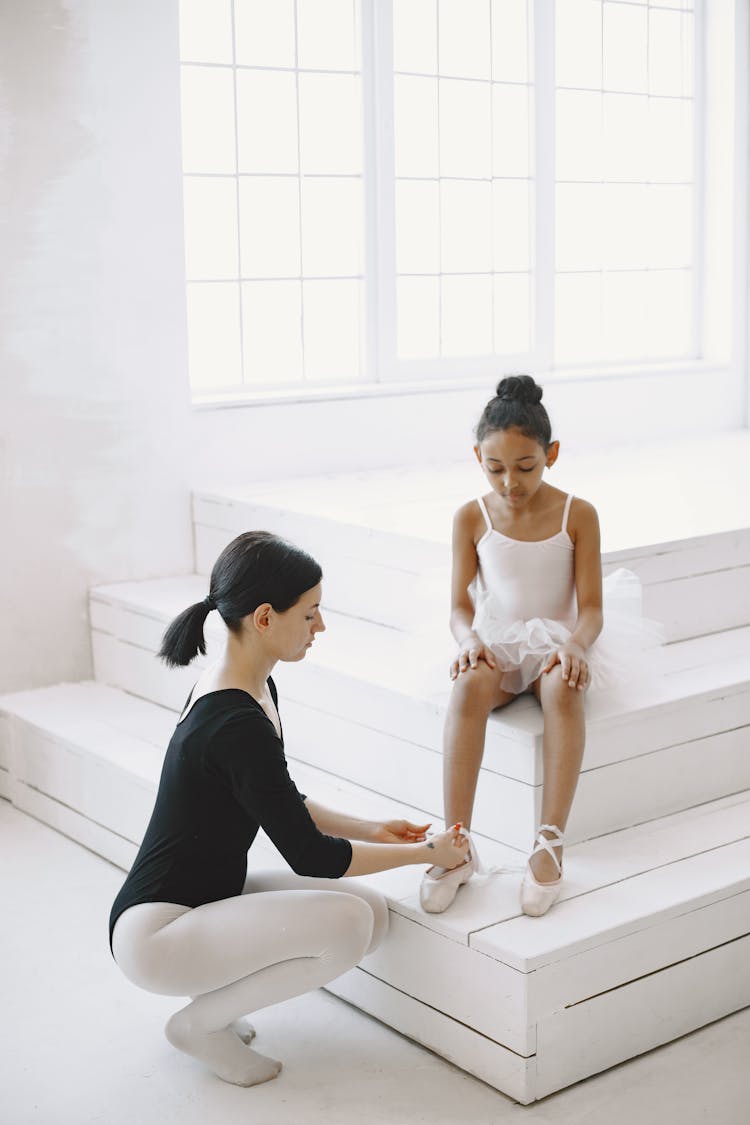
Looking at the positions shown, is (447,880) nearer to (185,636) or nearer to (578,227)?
(185,636)

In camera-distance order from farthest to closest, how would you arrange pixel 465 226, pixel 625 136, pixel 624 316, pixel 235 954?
1. pixel 624 316
2. pixel 625 136
3. pixel 465 226
4. pixel 235 954

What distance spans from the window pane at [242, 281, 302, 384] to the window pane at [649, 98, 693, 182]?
5.79 feet

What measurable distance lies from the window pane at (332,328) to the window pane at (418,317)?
18 centimetres

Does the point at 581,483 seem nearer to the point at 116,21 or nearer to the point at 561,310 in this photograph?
the point at 561,310

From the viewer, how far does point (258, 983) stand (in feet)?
7.25

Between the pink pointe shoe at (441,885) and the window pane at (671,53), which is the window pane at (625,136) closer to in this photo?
the window pane at (671,53)

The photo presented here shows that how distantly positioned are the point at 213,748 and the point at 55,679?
1.94 meters

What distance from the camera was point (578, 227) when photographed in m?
5.18

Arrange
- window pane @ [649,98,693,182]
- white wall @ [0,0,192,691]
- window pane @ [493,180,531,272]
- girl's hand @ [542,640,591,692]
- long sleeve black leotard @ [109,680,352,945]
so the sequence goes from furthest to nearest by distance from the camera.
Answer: window pane @ [649,98,693,182] → window pane @ [493,180,531,272] → white wall @ [0,0,192,691] → girl's hand @ [542,640,591,692] → long sleeve black leotard @ [109,680,352,945]

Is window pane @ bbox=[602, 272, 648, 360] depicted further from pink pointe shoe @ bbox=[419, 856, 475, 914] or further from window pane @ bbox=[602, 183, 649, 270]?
pink pointe shoe @ bbox=[419, 856, 475, 914]

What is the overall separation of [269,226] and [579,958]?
2838 mm

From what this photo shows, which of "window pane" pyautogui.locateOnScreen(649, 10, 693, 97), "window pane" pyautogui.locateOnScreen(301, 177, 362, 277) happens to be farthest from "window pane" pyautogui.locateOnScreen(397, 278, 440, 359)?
"window pane" pyautogui.locateOnScreen(649, 10, 693, 97)

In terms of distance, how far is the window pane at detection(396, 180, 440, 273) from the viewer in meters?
4.64

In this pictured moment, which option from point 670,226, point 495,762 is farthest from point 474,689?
point 670,226
